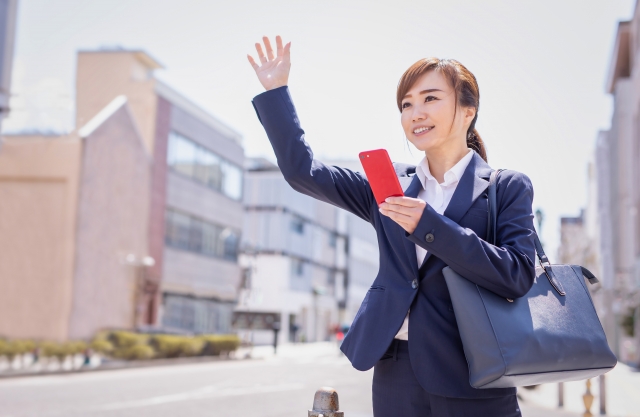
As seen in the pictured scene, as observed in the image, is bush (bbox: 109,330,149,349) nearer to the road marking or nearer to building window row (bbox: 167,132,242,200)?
the road marking

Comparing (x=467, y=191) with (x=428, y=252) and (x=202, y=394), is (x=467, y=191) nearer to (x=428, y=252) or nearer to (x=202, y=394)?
(x=428, y=252)

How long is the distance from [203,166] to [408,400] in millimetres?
43248

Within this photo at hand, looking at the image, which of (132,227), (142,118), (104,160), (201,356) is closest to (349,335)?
(201,356)

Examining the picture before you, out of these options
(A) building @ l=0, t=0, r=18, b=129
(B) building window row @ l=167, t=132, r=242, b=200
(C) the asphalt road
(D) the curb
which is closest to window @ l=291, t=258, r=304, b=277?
(B) building window row @ l=167, t=132, r=242, b=200

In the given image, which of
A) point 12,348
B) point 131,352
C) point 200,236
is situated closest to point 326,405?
point 12,348

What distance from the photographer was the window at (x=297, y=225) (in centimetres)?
6091

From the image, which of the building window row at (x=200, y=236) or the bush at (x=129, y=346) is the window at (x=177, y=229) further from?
the bush at (x=129, y=346)

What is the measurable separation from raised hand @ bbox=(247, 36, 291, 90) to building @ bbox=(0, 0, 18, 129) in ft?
50.6

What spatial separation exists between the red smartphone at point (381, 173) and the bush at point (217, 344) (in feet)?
94.5

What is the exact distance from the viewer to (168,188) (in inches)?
1558

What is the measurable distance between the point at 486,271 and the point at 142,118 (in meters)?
38.1

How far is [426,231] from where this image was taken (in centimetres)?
181

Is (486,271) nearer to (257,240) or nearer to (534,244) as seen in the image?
(534,244)

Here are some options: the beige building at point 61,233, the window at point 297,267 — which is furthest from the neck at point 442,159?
the window at point 297,267
